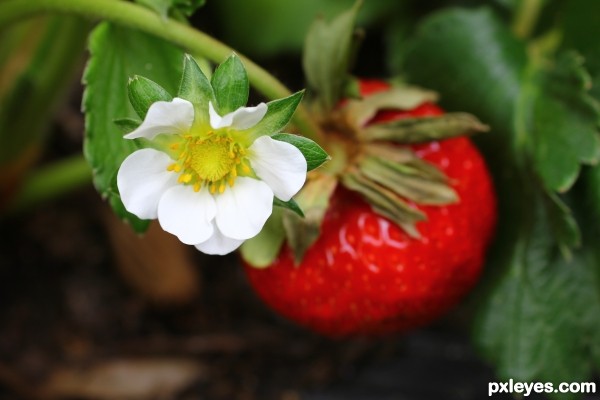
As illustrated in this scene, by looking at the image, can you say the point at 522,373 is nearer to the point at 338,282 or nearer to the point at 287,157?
the point at 338,282

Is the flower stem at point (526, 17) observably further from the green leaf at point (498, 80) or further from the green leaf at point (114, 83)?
the green leaf at point (114, 83)

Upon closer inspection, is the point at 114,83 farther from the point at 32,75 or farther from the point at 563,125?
the point at 563,125

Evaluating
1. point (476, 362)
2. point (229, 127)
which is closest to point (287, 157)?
point (229, 127)

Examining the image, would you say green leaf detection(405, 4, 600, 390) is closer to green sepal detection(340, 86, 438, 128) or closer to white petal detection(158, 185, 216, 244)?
green sepal detection(340, 86, 438, 128)

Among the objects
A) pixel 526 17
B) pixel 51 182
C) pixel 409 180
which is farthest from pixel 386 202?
pixel 51 182

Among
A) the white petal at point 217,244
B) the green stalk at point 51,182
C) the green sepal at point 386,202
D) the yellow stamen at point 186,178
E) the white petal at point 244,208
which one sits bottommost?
the white petal at point 217,244

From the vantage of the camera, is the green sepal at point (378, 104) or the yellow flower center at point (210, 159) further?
the green sepal at point (378, 104)

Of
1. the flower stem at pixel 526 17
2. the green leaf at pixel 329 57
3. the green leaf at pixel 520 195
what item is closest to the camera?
the green leaf at pixel 329 57

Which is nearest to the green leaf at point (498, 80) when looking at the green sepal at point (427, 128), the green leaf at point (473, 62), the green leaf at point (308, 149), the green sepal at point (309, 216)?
the green leaf at point (473, 62)

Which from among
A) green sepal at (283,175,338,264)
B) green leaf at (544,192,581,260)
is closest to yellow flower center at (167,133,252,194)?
green sepal at (283,175,338,264)
